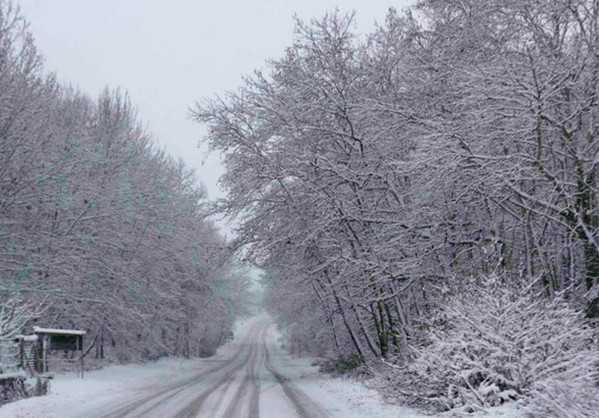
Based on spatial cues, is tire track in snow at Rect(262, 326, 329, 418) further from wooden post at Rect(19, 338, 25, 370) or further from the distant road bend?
wooden post at Rect(19, 338, 25, 370)

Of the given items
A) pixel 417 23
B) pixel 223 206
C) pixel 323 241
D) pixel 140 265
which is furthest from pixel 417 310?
pixel 140 265

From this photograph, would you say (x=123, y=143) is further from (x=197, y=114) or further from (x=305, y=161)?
(x=305, y=161)

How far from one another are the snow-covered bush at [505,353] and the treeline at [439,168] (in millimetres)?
54

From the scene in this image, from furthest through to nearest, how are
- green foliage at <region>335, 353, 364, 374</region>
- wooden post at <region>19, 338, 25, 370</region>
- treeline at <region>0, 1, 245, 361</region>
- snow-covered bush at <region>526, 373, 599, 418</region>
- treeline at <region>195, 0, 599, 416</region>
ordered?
green foliage at <region>335, 353, 364, 374</region> → treeline at <region>0, 1, 245, 361</region> → wooden post at <region>19, 338, 25, 370</region> → treeline at <region>195, 0, 599, 416</region> → snow-covered bush at <region>526, 373, 599, 418</region>

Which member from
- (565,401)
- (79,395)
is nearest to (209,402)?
(79,395)

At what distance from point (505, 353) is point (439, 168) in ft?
14.7

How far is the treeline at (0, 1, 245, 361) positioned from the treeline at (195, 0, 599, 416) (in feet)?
12.1

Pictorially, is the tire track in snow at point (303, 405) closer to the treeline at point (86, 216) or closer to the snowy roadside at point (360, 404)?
the snowy roadside at point (360, 404)

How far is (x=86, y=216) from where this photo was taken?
26344 millimetres

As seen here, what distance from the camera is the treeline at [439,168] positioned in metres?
12.4

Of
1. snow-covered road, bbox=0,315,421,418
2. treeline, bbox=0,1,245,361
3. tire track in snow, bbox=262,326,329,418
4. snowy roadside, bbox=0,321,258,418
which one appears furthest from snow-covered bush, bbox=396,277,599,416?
treeline, bbox=0,1,245,361

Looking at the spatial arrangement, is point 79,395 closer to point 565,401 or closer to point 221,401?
point 221,401

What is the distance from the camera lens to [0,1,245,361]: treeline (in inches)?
830

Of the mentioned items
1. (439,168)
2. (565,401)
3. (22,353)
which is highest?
(439,168)
